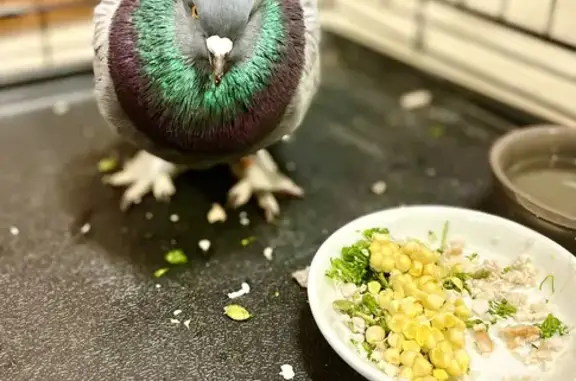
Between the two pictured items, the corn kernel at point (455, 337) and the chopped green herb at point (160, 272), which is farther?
the chopped green herb at point (160, 272)

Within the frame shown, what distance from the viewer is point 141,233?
3.22 feet

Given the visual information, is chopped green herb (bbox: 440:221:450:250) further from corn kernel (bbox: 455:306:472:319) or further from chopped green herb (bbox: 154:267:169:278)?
chopped green herb (bbox: 154:267:169:278)

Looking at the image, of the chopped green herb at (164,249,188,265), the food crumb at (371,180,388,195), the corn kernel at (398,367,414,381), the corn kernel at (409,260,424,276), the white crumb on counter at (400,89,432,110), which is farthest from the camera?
the white crumb on counter at (400,89,432,110)

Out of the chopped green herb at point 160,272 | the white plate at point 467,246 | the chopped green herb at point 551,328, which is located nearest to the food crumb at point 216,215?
the chopped green herb at point 160,272

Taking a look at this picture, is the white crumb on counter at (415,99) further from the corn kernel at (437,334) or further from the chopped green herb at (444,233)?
the corn kernel at (437,334)

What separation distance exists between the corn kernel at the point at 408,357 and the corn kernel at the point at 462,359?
46 mm

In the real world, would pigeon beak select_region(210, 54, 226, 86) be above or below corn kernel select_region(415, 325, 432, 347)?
above

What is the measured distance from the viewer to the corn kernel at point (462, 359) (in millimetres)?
738

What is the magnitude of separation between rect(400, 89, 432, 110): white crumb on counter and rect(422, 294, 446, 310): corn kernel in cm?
61

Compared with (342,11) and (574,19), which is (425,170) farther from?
(342,11)

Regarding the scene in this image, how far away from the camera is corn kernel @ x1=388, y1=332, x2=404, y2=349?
74 centimetres

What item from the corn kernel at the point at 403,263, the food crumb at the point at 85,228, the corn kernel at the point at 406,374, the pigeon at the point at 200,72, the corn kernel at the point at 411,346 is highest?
the pigeon at the point at 200,72

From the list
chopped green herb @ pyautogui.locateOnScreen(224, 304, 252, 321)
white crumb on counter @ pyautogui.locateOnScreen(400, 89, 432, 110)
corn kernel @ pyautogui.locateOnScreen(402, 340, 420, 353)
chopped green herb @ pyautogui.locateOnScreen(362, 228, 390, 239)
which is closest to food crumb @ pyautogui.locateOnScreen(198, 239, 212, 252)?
chopped green herb @ pyautogui.locateOnScreen(224, 304, 252, 321)

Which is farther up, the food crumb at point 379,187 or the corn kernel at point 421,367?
the corn kernel at point 421,367
